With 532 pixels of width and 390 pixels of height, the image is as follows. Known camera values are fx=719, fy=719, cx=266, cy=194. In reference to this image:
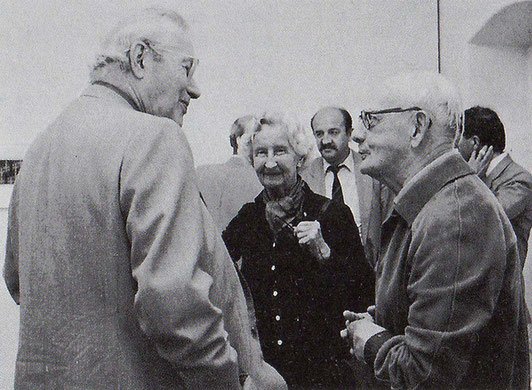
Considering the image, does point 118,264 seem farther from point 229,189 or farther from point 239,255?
point 229,189

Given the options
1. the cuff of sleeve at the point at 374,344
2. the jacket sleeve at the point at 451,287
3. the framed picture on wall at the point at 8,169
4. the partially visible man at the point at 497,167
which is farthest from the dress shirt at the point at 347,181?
the jacket sleeve at the point at 451,287

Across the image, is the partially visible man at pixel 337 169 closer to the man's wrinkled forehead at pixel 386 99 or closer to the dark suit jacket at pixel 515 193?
the dark suit jacket at pixel 515 193

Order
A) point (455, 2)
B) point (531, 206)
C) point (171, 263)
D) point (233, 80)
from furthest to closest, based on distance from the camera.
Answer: point (455, 2), point (233, 80), point (531, 206), point (171, 263)

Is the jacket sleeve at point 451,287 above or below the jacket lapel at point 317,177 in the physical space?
above

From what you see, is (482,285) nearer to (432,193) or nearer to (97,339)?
(432,193)

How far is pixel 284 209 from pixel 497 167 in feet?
5.47

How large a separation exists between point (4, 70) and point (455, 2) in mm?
3285

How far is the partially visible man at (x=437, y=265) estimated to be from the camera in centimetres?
152

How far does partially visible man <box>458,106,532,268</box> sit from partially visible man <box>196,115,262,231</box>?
1.15m

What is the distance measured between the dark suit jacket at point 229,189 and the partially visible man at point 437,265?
1.50 metres

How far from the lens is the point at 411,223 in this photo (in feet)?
5.45

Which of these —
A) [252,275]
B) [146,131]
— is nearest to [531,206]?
[252,275]

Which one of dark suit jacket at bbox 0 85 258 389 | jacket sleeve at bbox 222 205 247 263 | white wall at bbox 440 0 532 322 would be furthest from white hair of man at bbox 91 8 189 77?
white wall at bbox 440 0 532 322

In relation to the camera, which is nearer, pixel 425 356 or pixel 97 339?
pixel 97 339
